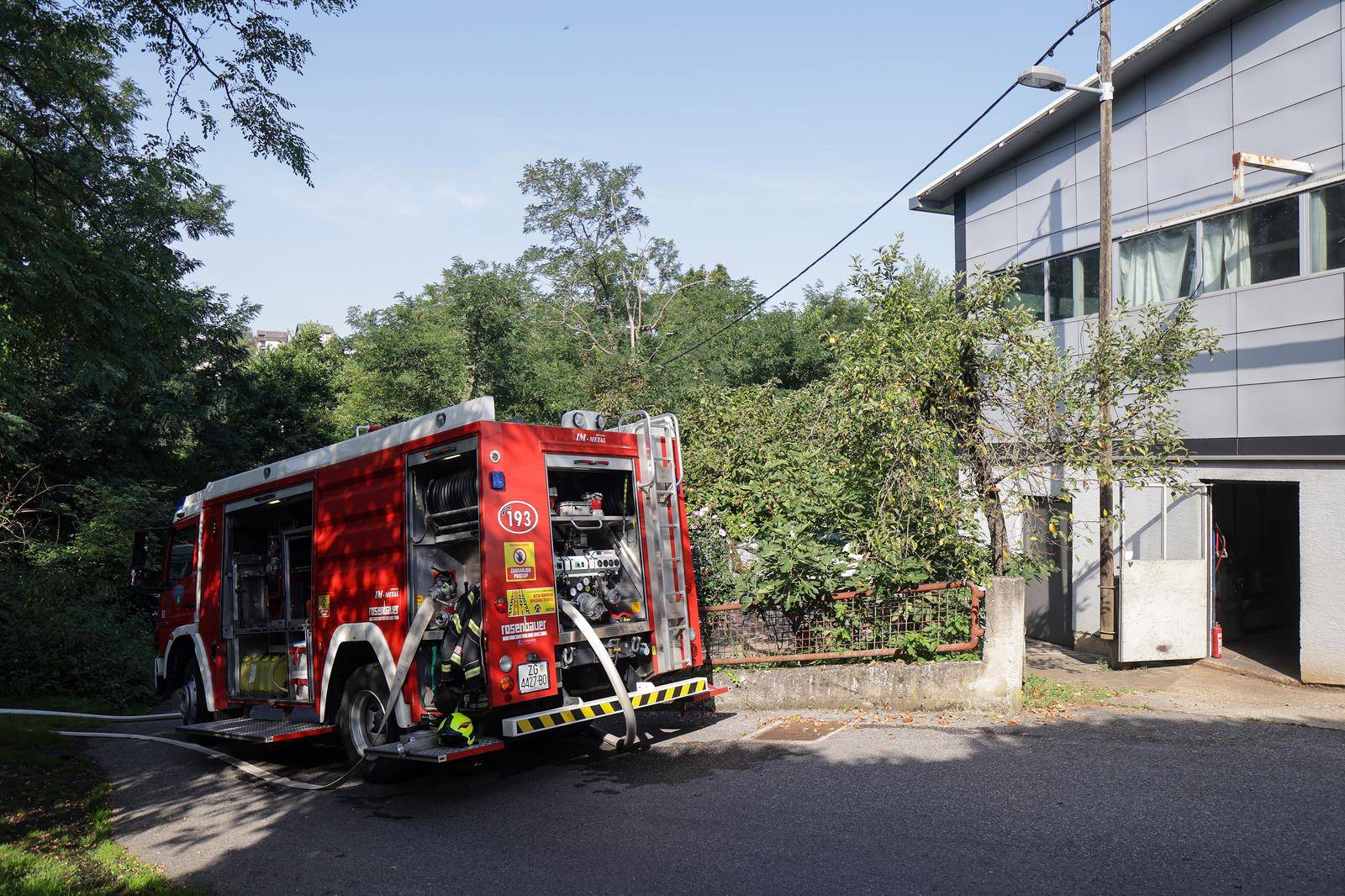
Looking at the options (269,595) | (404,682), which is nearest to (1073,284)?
(404,682)

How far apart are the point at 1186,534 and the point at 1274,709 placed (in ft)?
11.5

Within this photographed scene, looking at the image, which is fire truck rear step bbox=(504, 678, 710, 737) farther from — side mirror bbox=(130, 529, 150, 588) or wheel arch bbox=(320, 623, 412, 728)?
side mirror bbox=(130, 529, 150, 588)

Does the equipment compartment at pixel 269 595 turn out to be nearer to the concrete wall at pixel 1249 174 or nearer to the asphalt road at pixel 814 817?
the asphalt road at pixel 814 817

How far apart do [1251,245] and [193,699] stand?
14173mm

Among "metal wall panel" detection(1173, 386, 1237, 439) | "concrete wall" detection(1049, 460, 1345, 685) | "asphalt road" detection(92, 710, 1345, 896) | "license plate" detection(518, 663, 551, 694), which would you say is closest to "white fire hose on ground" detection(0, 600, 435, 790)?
"asphalt road" detection(92, 710, 1345, 896)

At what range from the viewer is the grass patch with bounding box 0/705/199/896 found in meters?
5.71

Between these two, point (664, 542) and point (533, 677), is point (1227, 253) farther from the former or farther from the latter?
point (533, 677)

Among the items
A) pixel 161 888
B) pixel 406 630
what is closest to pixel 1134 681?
pixel 406 630

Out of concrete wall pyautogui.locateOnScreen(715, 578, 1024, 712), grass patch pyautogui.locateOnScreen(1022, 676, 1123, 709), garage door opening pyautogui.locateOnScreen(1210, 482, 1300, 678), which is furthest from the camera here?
garage door opening pyautogui.locateOnScreen(1210, 482, 1300, 678)

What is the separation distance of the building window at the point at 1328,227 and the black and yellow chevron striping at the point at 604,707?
29.6 ft

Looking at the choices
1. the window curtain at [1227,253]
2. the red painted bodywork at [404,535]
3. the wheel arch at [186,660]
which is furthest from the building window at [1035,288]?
the wheel arch at [186,660]

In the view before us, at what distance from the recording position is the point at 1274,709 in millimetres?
9492

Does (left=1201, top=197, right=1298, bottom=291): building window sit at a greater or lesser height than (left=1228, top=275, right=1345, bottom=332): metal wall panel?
greater

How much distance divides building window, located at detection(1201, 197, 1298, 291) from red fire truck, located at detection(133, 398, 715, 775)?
8.26m
